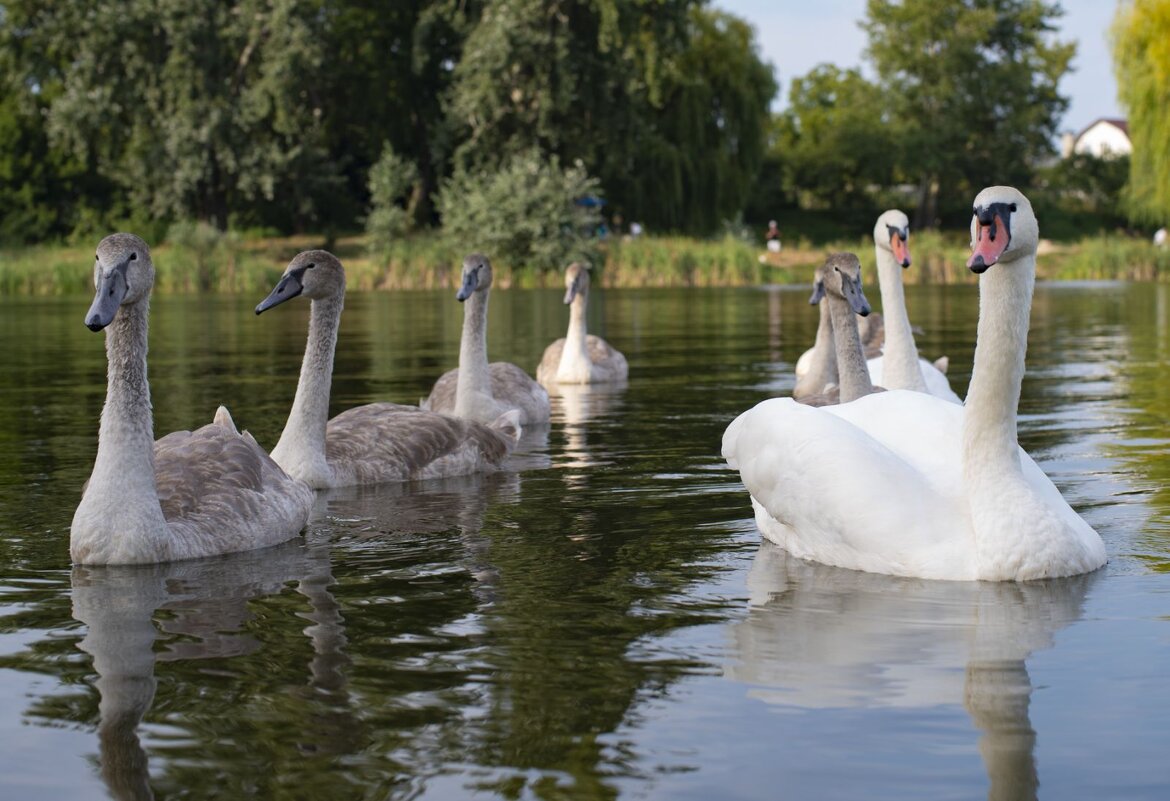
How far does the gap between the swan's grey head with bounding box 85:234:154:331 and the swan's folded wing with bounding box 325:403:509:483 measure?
9.45 ft

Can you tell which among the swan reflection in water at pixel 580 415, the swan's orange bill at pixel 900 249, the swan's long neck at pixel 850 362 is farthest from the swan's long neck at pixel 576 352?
the swan's long neck at pixel 850 362

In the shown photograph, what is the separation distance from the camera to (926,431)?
7.55 metres

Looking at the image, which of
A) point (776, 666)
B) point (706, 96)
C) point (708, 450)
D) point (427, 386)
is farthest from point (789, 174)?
point (776, 666)

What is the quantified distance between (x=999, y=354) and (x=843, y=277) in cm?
413

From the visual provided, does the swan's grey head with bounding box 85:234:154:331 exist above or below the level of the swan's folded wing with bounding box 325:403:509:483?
above

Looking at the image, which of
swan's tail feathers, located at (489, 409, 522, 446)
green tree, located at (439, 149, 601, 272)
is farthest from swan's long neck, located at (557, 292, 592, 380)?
green tree, located at (439, 149, 601, 272)

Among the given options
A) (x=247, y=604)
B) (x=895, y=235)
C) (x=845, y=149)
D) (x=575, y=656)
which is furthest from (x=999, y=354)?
(x=845, y=149)

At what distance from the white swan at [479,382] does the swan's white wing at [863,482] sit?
5085 mm

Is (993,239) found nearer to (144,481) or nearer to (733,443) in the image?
(733,443)

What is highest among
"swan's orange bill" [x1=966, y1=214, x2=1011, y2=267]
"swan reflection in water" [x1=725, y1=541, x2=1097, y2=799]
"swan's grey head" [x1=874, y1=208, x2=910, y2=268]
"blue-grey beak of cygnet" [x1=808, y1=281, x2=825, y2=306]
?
"swan's grey head" [x1=874, y1=208, x2=910, y2=268]

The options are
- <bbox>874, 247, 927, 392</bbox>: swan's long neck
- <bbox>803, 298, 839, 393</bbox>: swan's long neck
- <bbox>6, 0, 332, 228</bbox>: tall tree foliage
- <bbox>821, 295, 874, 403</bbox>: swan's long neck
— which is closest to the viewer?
<bbox>821, 295, 874, 403</bbox>: swan's long neck

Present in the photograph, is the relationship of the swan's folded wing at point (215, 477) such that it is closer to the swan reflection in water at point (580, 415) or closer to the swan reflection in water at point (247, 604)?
the swan reflection in water at point (247, 604)

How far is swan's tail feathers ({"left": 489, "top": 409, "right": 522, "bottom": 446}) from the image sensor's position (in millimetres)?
11828

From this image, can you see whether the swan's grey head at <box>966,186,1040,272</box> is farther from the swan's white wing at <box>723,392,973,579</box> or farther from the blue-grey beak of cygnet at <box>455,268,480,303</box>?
the blue-grey beak of cygnet at <box>455,268,480,303</box>
